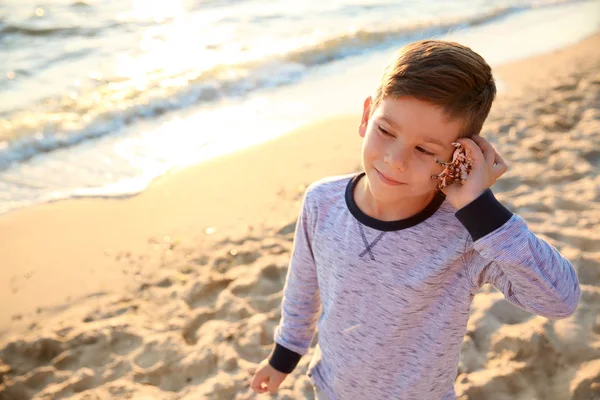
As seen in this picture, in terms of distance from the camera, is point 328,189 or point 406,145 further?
point 328,189

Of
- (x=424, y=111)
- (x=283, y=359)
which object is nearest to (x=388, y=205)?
(x=424, y=111)

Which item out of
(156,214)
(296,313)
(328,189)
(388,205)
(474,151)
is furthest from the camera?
(156,214)

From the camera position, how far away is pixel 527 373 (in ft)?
Answer: 9.48

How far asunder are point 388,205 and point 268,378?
0.84 meters

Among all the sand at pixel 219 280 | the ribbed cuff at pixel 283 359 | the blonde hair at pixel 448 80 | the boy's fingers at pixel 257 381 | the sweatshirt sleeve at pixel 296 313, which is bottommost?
the sand at pixel 219 280

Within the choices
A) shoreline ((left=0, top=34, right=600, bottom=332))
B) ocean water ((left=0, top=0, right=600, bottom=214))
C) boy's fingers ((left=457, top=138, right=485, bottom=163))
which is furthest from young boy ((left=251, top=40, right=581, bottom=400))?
ocean water ((left=0, top=0, right=600, bottom=214))

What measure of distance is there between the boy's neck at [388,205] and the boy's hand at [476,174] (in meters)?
0.13

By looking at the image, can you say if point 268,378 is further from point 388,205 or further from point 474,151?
point 474,151

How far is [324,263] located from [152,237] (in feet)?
8.18

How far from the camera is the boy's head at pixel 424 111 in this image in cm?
155

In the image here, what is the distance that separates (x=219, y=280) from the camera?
3695 mm

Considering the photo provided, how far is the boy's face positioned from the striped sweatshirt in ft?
0.34

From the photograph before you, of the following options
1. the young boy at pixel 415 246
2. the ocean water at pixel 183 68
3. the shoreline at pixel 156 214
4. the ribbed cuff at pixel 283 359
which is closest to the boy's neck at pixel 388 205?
the young boy at pixel 415 246

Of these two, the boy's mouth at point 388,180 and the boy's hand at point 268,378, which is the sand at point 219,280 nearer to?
the boy's hand at point 268,378
